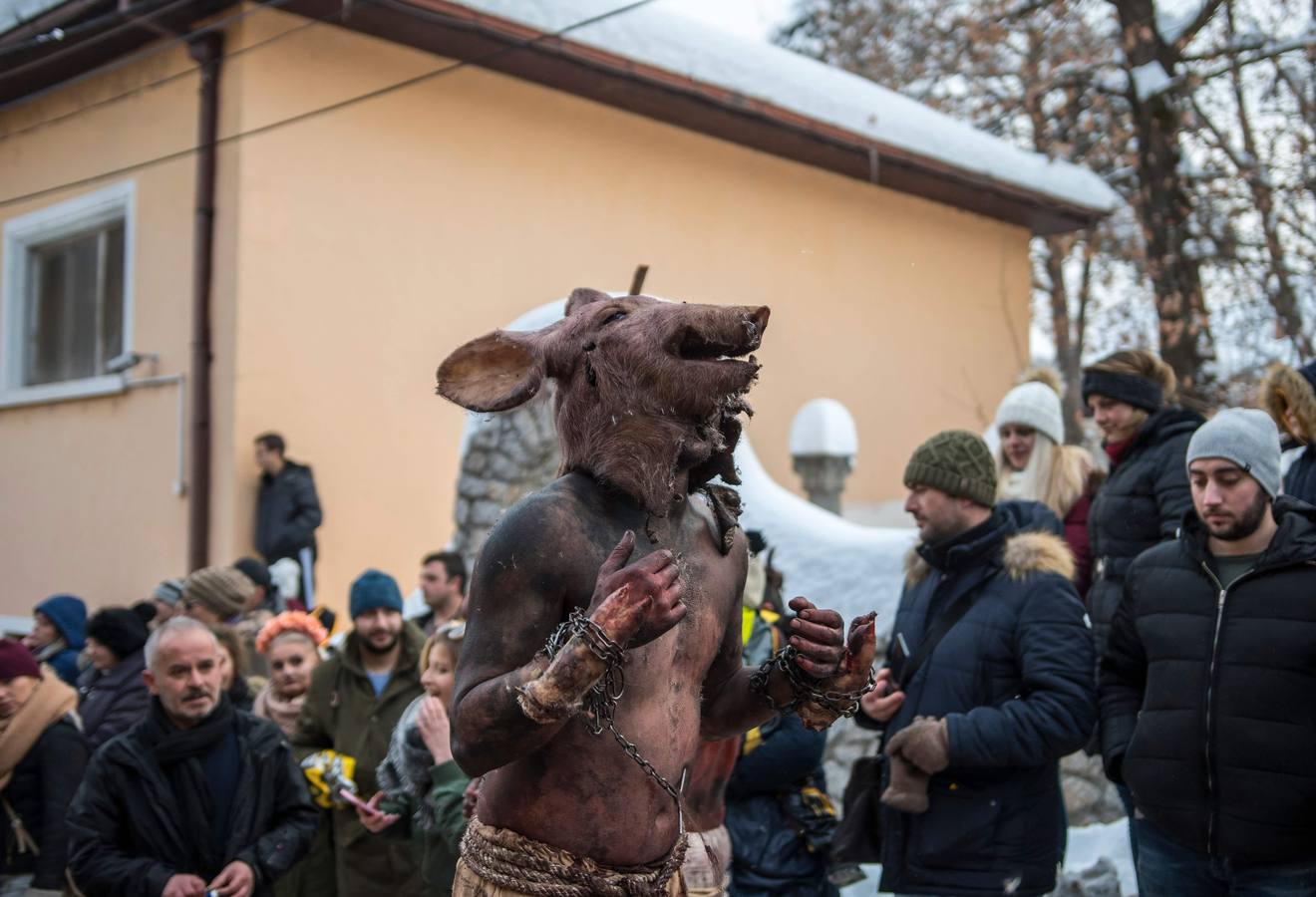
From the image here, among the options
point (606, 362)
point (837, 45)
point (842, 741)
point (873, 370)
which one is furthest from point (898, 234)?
point (606, 362)

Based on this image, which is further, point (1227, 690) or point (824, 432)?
point (824, 432)

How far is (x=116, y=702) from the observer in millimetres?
5820

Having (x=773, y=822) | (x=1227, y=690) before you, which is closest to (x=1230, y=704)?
(x=1227, y=690)

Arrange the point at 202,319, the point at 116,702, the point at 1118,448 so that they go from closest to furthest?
the point at 1118,448 < the point at 116,702 < the point at 202,319

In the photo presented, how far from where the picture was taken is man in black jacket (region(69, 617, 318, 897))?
168 inches

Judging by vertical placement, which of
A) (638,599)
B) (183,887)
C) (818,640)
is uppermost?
(638,599)

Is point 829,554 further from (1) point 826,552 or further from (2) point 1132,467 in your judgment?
(2) point 1132,467

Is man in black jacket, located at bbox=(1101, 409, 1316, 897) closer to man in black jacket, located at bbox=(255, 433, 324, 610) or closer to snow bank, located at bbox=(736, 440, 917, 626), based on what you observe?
snow bank, located at bbox=(736, 440, 917, 626)

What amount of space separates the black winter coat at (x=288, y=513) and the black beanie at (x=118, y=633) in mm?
3549

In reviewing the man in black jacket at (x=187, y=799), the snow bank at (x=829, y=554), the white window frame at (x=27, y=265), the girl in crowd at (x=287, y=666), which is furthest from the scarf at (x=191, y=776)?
the white window frame at (x=27, y=265)

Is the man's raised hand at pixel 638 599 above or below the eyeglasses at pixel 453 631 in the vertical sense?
above

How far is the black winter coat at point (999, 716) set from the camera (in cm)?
424

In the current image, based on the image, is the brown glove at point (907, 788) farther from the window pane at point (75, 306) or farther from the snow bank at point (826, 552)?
the window pane at point (75, 306)

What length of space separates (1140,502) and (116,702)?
4.19m
